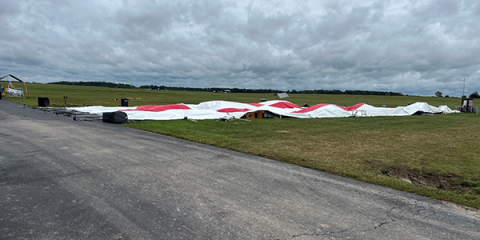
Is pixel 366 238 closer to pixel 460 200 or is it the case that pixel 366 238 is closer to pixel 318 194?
pixel 318 194

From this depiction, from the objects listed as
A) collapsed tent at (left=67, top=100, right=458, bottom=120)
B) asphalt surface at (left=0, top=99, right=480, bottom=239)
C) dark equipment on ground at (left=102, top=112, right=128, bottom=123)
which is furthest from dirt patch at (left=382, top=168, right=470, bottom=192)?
dark equipment on ground at (left=102, top=112, right=128, bottom=123)

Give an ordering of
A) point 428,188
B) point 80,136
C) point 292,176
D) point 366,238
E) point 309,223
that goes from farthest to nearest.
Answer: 1. point 80,136
2. point 292,176
3. point 428,188
4. point 309,223
5. point 366,238

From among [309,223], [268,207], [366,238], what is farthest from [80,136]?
[366,238]

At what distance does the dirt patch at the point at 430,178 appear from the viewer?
20.9 ft

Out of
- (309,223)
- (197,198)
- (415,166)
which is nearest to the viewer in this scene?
(309,223)

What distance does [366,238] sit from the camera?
3.79 m

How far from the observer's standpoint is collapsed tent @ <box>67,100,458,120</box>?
20.4 m

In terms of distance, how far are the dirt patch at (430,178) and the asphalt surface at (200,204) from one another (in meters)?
1.42

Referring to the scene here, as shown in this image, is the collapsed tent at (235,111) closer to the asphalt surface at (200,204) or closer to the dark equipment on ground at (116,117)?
the dark equipment on ground at (116,117)

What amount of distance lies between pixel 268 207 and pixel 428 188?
3918mm

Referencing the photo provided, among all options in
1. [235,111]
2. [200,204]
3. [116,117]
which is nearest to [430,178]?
[200,204]

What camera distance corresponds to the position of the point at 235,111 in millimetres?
23734

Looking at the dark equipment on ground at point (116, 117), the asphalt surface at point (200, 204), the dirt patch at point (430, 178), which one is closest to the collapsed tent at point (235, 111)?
the dark equipment on ground at point (116, 117)

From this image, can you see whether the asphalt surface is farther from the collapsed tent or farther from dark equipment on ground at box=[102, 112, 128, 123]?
the collapsed tent
